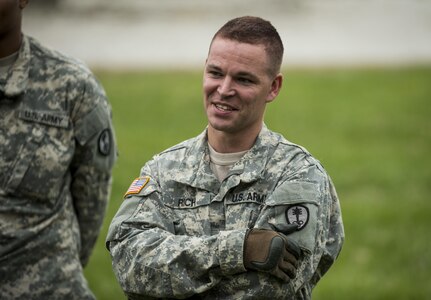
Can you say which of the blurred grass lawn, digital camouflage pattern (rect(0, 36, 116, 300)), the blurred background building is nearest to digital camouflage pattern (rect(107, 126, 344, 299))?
digital camouflage pattern (rect(0, 36, 116, 300))

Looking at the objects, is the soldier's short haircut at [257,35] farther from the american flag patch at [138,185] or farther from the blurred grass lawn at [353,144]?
the blurred grass lawn at [353,144]

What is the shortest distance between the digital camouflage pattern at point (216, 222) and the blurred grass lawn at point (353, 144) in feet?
17.2

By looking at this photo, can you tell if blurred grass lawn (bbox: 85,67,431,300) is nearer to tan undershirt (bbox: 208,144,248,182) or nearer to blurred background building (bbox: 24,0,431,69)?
blurred background building (bbox: 24,0,431,69)

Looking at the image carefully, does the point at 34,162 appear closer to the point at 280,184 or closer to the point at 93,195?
the point at 93,195

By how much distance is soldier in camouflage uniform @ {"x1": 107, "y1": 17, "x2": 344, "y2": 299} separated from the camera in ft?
14.8

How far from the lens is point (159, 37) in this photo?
24109mm

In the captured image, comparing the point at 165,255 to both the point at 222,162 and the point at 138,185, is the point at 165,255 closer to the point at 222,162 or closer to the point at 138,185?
the point at 138,185

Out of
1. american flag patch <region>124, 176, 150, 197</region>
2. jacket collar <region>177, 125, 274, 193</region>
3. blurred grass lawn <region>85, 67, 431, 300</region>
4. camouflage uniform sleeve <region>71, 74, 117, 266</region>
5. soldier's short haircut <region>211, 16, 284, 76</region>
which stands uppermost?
soldier's short haircut <region>211, 16, 284, 76</region>

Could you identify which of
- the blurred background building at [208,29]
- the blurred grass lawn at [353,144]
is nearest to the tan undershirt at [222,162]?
the blurred grass lawn at [353,144]

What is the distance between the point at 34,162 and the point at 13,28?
27.0 inches

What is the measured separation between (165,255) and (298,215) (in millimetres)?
551

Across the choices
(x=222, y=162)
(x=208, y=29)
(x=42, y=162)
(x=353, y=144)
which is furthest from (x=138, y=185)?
(x=208, y=29)

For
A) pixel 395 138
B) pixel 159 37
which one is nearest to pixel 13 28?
pixel 395 138

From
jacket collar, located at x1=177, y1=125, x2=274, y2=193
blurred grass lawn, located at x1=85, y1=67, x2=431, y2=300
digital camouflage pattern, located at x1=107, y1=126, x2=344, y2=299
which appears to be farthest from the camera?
blurred grass lawn, located at x1=85, y1=67, x2=431, y2=300
